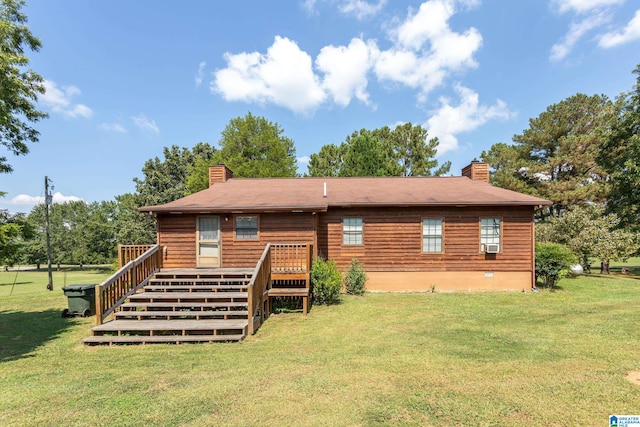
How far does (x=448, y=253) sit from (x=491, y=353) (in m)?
6.57

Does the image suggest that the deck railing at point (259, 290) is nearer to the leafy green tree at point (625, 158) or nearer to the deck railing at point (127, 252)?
the deck railing at point (127, 252)

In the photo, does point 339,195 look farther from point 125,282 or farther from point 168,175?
point 168,175

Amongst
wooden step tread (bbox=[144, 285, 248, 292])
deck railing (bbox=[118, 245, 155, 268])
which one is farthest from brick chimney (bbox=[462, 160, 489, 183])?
deck railing (bbox=[118, 245, 155, 268])

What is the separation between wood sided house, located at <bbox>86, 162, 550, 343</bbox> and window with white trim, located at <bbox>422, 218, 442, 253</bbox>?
0.13 ft

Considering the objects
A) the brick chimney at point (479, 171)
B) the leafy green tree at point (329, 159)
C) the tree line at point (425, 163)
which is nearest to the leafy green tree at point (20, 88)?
the tree line at point (425, 163)

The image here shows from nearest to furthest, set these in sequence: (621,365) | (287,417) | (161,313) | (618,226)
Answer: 1. (287,417)
2. (621,365)
3. (161,313)
4. (618,226)

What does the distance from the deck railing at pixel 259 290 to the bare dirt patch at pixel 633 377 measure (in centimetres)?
649

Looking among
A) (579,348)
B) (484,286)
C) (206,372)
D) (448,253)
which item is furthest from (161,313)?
(484,286)

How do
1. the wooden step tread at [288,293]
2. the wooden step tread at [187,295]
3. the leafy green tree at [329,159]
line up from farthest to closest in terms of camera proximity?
the leafy green tree at [329,159] < the wooden step tread at [288,293] < the wooden step tread at [187,295]

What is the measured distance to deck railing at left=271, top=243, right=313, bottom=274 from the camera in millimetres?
9102

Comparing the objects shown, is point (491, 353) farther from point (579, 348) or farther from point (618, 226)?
point (618, 226)

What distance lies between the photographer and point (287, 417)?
3.47 meters

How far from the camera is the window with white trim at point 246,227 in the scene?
34.7 ft

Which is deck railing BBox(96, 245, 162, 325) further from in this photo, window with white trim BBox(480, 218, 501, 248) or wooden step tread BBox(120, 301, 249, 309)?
window with white trim BBox(480, 218, 501, 248)
